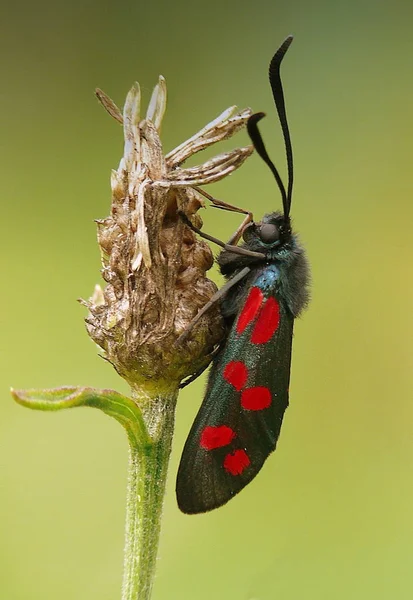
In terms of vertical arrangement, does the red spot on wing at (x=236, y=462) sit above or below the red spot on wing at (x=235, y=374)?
below

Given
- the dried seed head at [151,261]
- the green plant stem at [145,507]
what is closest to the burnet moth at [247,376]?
the dried seed head at [151,261]

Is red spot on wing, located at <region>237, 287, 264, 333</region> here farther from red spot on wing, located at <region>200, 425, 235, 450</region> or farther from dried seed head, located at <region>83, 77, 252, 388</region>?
red spot on wing, located at <region>200, 425, 235, 450</region>

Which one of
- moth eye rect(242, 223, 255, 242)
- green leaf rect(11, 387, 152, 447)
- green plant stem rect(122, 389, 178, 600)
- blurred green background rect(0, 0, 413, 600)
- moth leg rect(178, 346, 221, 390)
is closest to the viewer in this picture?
green leaf rect(11, 387, 152, 447)

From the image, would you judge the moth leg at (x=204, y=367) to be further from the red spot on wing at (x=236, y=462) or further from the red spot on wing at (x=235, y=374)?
the red spot on wing at (x=236, y=462)

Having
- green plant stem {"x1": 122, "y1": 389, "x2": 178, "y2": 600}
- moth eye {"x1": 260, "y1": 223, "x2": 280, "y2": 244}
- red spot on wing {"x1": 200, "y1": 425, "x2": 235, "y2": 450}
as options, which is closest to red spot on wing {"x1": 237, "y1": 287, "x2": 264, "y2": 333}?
moth eye {"x1": 260, "y1": 223, "x2": 280, "y2": 244}

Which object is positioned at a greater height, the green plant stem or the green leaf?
the green leaf

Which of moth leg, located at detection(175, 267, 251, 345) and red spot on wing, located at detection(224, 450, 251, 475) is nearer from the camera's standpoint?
moth leg, located at detection(175, 267, 251, 345)
